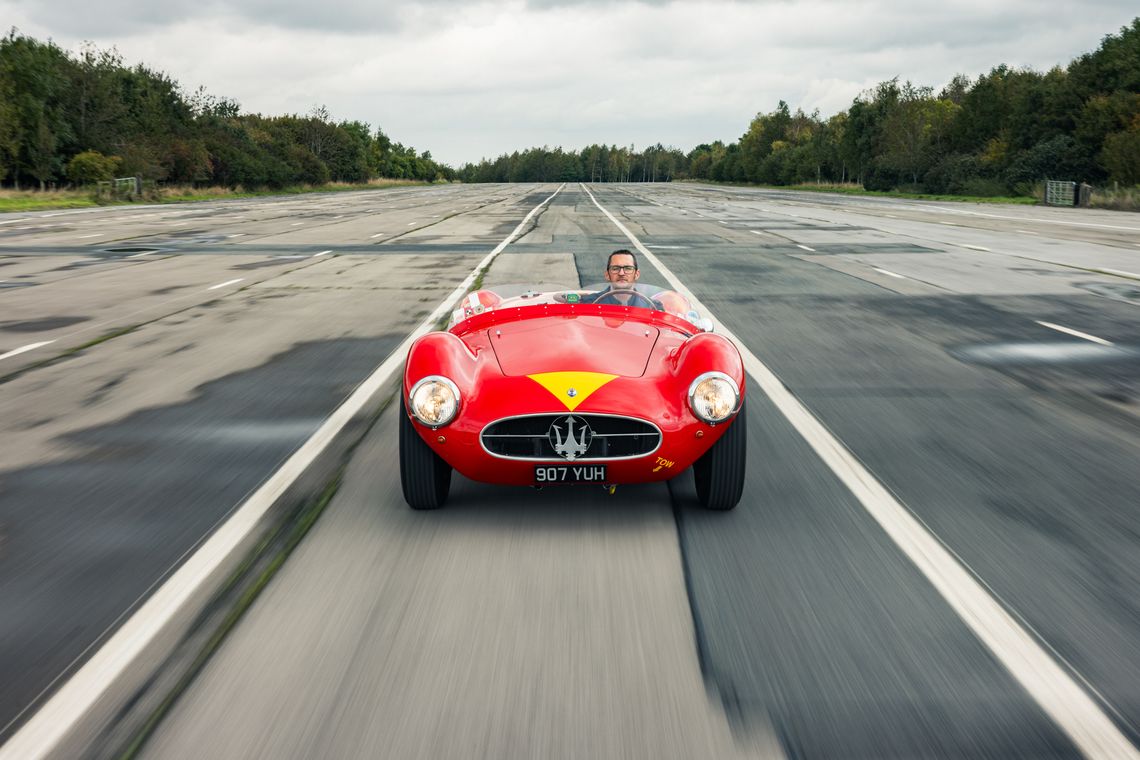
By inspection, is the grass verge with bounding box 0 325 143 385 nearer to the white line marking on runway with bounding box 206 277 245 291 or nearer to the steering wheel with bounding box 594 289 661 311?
the white line marking on runway with bounding box 206 277 245 291

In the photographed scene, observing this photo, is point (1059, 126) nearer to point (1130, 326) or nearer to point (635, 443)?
point (1130, 326)

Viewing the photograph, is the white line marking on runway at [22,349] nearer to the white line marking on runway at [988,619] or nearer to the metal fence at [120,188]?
the white line marking on runway at [988,619]

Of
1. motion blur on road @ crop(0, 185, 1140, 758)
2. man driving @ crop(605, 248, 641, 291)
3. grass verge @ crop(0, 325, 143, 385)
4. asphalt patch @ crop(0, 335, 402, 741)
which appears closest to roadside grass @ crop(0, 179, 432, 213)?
grass verge @ crop(0, 325, 143, 385)

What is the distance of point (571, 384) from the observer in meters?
5.02

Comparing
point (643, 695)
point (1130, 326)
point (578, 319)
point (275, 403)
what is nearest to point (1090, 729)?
point (643, 695)

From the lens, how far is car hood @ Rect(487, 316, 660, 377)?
5.25m

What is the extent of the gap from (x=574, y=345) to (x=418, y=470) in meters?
0.99

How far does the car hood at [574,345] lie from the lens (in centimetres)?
525

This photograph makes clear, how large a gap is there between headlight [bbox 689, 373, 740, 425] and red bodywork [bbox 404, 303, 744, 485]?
0.04m

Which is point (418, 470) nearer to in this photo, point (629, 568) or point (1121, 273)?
point (629, 568)

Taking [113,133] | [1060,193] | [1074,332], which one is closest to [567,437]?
[1074,332]

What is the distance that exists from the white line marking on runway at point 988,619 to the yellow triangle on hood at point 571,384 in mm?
1477

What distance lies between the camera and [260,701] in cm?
337

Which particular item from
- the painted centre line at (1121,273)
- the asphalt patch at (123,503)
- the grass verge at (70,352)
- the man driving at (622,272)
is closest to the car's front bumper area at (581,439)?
the asphalt patch at (123,503)
